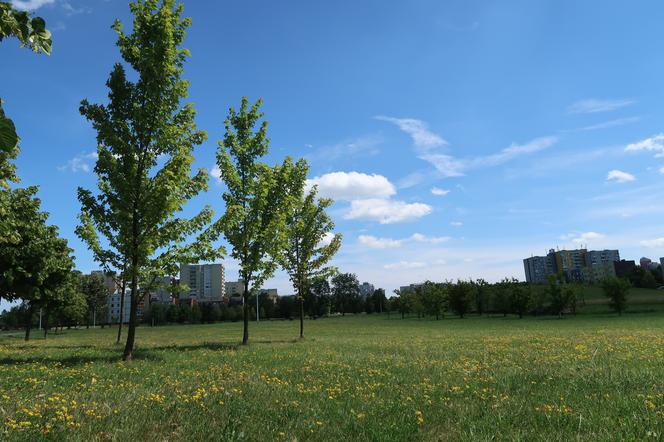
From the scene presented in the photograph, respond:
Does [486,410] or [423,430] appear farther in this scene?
[486,410]

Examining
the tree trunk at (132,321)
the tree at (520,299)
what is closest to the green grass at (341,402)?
the tree trunk at (132,321)

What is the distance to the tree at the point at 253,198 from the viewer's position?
2330 cm

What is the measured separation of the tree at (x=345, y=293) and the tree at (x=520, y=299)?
281 feet

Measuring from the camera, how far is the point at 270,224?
2328cm

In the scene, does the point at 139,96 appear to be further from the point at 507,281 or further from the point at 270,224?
the point at 507,281

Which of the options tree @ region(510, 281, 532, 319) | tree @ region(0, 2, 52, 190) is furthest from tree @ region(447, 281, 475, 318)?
tree @ region(0, 2, 52, 190)

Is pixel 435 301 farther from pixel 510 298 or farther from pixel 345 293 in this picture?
pixel 345 293

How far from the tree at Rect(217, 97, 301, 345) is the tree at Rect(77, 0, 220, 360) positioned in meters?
6.94

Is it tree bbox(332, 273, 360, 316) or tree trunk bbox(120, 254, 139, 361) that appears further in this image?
tree bbox(332, 273, 360, 316)

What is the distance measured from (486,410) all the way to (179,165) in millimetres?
12354

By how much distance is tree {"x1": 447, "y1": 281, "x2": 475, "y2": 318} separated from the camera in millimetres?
90938

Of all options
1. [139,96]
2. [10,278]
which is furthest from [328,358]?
[10,278]

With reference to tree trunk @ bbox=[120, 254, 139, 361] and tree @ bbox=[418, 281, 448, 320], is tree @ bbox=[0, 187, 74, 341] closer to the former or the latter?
tree trunk @ bbox=[120, 254, 139, 361]

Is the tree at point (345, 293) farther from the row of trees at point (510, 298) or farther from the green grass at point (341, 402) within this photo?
the green grass at point (341, 402)
